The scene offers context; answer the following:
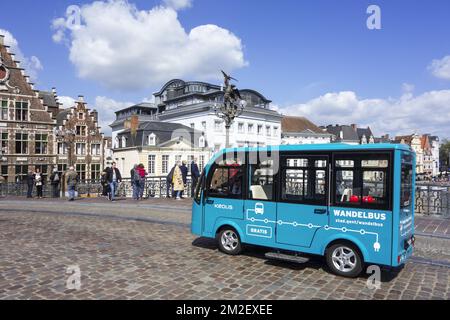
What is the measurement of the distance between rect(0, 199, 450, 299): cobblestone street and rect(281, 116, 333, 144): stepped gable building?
193ft

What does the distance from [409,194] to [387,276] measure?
1.59 meters

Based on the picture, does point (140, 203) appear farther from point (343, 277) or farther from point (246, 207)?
point (343, 277)

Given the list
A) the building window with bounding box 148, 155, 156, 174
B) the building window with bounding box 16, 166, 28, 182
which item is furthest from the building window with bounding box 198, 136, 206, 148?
the building window with bounding box 16, 166, 28, 182

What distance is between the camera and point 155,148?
43000 mm

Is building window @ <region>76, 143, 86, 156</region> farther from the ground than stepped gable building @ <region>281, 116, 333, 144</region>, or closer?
closer

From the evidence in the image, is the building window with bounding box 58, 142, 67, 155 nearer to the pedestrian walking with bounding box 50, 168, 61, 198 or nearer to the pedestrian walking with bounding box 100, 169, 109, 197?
the pedestrian walking with bounding box 50, 168, 61, 198

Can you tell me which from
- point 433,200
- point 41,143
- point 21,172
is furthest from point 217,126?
point 433,200

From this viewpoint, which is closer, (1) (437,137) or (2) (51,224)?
(2) (51,224)

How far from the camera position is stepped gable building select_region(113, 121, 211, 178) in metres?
42.7

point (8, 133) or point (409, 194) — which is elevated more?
point (8, 133)

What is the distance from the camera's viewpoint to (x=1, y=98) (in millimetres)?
38375

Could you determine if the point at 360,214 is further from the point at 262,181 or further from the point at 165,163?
the point at 165,163

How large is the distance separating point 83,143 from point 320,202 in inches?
1777
